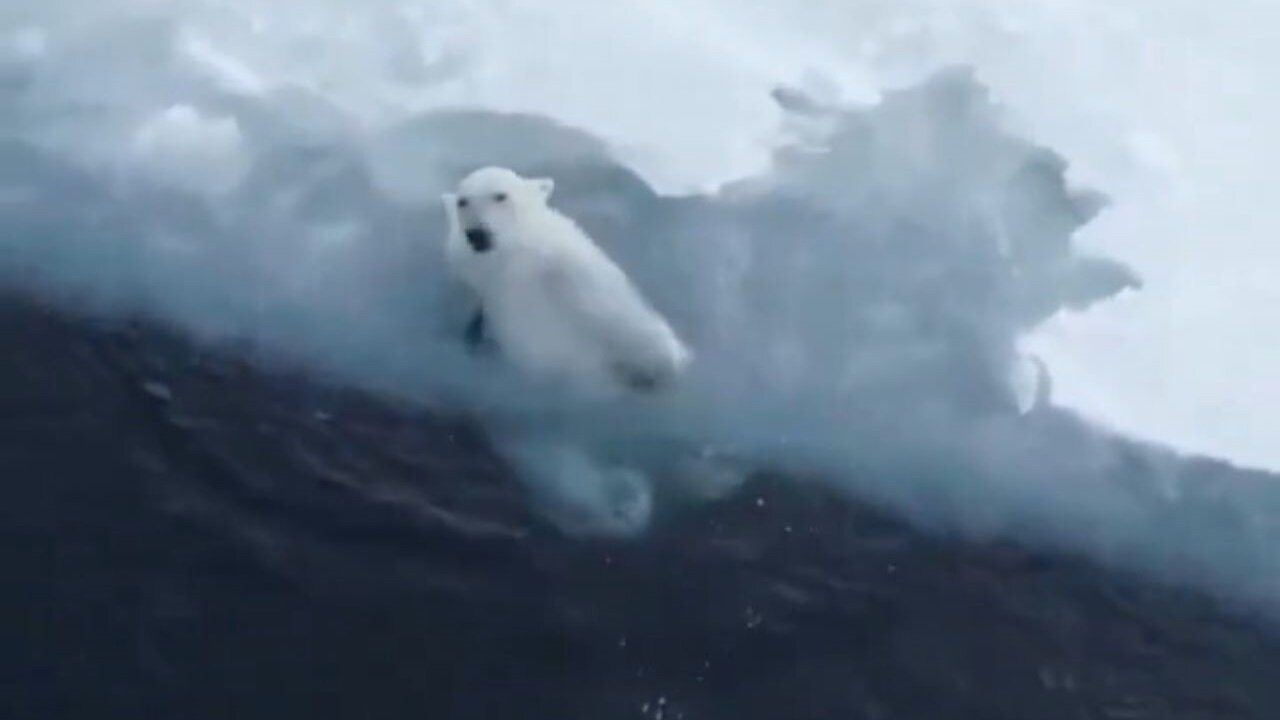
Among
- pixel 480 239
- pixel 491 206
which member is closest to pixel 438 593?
pixel 480 239

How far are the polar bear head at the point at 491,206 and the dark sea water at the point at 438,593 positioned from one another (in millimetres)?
770

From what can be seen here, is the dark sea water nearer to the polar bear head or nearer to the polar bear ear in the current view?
the polar bear head

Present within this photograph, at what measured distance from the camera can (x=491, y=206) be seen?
723 cm

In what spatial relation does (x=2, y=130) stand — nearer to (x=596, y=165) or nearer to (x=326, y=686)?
(x=596, y=165)

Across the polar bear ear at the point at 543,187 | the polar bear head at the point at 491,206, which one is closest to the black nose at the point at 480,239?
the polar bear head at the point at 491,206

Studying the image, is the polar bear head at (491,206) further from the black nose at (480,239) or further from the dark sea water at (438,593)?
the dark sea water at (438,593)

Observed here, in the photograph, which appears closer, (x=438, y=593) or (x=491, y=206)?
(x=438, y=593)

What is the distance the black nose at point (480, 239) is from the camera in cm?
716

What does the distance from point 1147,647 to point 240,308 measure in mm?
3815

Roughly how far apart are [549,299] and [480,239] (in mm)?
365

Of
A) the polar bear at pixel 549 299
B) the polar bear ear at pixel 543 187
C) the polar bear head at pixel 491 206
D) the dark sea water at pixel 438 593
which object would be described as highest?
the polar bear ear at pixel 543 187

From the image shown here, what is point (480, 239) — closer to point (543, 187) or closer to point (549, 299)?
point (549, 299)

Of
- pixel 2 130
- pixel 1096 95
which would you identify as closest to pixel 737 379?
pixel 1096 95

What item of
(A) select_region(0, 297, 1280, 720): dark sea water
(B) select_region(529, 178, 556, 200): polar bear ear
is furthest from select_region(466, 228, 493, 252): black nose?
(A) select_region(0, 297, 1280, 720): dark sea water
